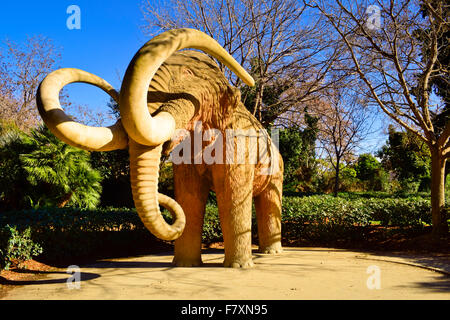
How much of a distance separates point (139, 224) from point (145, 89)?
5.47 m

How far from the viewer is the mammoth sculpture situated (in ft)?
9.34

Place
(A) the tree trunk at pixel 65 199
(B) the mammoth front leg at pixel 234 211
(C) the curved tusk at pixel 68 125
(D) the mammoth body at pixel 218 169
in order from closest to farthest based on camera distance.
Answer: (C) the curved tusk at pixel 68 125 → (D) the mammoth body at pixel 218 169 → (B) the mammoth front leg at pixel 234 211 → (A) the tree trunk at pixel 65 199

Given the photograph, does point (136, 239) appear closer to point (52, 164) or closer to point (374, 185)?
point (52, 164)

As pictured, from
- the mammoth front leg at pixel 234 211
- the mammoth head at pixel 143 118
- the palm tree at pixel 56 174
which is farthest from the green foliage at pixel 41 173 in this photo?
the mammoth head at pixel 143 118

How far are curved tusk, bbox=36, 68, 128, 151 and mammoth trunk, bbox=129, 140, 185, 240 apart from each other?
0.65ft

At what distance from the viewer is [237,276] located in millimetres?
4555

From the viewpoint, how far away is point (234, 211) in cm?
498

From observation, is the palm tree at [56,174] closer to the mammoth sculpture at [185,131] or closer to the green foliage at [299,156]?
the mammoth sculpture at [185,131]

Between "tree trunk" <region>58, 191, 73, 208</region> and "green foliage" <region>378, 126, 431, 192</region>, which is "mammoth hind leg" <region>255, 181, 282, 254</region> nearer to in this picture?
"tree trunk" <region>58, 191, 73, 208</region>

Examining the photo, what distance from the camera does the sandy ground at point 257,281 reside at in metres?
3.80

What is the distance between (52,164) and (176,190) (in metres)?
4.99

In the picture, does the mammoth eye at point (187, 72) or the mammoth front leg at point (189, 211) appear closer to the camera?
the mammoth eye at point (187, 72)

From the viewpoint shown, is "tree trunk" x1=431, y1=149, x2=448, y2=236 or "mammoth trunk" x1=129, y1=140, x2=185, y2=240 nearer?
"mammoth trunk" x1=129, y1=140, x2=185, y2=240

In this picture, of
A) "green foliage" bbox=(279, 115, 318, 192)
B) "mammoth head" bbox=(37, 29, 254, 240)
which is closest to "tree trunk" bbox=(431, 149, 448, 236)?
"green foliage" bbox=(279, 115, 318, 192)
